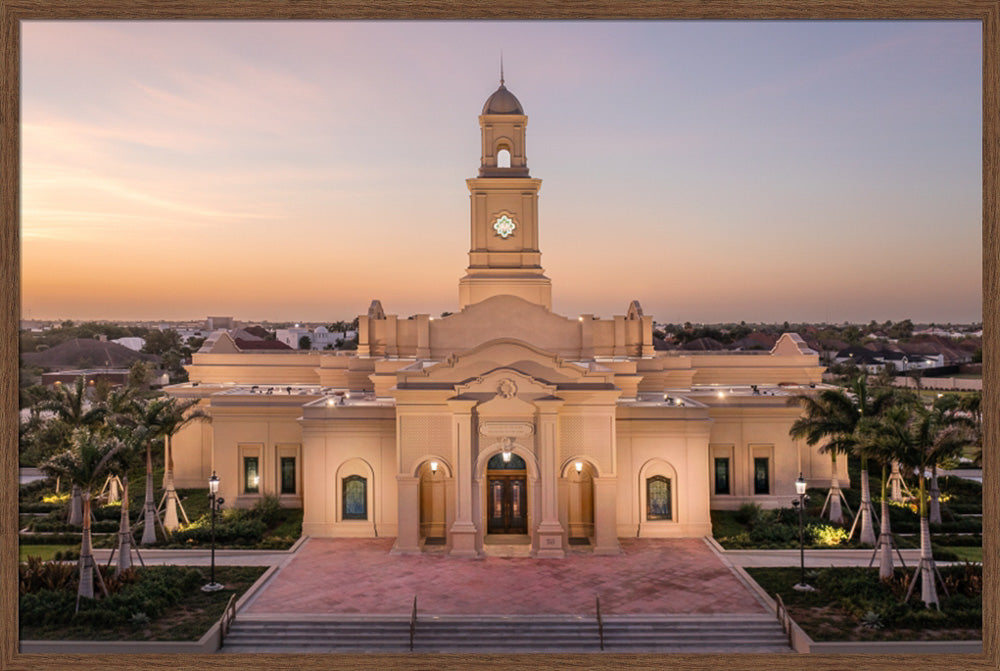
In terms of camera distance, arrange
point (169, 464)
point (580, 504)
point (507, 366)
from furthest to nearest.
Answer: point (169, 464), point (580, 504), point (507, 366)

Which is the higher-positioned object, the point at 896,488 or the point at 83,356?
the point at 83,356

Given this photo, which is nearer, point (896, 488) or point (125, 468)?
point (125, 468)

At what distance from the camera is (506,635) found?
1753 centimetres

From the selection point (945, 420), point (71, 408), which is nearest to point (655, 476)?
point (945, 420)

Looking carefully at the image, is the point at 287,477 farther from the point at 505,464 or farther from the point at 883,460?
the point at 883,460

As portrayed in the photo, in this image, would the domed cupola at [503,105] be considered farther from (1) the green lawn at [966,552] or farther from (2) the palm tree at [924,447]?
(1) the green lawn at [966,552]

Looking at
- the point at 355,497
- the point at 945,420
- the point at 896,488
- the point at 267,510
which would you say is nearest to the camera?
the point at 945,420

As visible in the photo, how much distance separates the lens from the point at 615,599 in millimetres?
19312

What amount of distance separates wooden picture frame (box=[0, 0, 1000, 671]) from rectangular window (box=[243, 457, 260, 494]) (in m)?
18.3

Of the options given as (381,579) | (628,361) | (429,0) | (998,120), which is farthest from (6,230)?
(628,361)

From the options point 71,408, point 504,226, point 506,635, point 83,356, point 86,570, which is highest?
point 504,226

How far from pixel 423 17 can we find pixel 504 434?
48.8 ft

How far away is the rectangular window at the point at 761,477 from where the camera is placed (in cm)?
2955

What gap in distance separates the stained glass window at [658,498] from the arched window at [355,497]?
10732 mm
